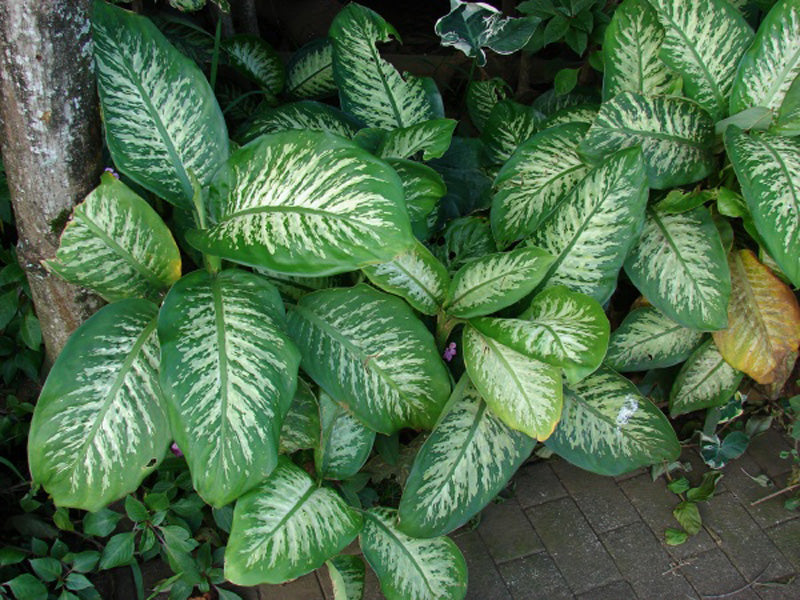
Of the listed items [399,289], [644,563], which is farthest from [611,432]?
[399,289]

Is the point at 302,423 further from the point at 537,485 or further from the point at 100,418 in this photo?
the point at 537,485

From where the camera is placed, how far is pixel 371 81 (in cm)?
221

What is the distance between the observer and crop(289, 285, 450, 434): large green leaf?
1789 mm

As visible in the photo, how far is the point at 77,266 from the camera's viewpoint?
1613mm

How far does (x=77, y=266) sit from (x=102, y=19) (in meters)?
0.57

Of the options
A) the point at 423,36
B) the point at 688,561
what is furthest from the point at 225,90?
the point at 688,561

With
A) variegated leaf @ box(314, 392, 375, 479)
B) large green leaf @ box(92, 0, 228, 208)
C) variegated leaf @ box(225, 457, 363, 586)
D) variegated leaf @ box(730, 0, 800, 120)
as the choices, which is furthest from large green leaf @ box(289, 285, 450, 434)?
variegated leaf @ box(730, 0, 800, 120)

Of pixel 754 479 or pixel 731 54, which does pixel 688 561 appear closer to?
pixel 754 479

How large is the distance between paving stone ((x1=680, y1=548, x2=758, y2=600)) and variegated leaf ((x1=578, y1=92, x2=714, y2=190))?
1113 millimetres

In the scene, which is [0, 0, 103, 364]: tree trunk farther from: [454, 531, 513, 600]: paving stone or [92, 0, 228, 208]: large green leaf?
[454, 531, 513, 600]: paving stone

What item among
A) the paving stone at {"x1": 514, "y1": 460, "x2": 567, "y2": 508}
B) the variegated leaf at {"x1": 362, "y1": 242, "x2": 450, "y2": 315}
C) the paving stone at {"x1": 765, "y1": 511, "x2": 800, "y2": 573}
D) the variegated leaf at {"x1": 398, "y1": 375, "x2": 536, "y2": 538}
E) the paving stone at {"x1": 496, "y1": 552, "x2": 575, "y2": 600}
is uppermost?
the variegated leaf at {"x1": 362, "y1": 242, "x2": 450, "y2": 315}

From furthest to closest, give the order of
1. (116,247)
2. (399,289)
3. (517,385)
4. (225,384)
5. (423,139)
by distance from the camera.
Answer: (423,139), (399,289), (517,385), (116,247), (225,384)

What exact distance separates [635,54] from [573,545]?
4.73 feet

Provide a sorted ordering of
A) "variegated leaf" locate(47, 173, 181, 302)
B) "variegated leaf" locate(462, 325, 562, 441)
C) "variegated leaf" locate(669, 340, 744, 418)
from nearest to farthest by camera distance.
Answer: "variegated leaf" locate(47, 173, 181, 302) < "variegated leaf" locate(462, 325, 562, 441) < "variegated leaf" locate(669, 340, 744, 418)
